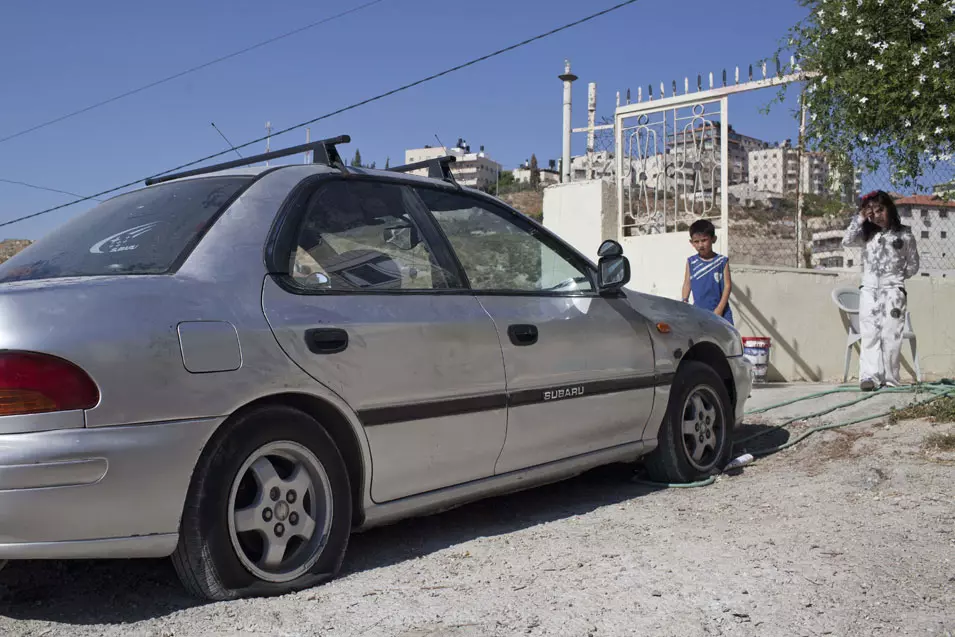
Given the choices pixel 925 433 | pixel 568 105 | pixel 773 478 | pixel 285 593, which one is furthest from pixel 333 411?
pixel 568 105

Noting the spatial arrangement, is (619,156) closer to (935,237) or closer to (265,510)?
(935,237)

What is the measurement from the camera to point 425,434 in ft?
12.2

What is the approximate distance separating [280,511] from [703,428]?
294 centimetres

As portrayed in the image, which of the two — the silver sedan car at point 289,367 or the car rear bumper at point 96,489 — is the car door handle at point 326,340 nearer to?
the silver sedan car at point 289,367

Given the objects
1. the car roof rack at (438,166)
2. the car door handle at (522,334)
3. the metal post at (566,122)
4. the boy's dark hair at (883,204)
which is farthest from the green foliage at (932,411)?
the metal post at (566,122)

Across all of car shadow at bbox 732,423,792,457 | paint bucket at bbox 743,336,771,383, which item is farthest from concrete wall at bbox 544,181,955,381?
car shadow at bbox 732,423,792,457

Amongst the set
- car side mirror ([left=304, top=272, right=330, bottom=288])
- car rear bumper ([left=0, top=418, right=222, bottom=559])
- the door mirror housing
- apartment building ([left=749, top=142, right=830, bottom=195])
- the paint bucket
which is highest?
apartment building ([left=749, top=142, right=830, bottom=195])

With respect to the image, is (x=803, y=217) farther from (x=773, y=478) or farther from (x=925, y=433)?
(x=773, y=478)

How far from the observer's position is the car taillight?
2689 mm

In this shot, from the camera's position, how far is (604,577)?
11.3ft

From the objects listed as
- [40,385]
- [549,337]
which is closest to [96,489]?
[40,385]

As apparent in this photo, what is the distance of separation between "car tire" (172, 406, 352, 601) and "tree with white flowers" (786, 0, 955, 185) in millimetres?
6269

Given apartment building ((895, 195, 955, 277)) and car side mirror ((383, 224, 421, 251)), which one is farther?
apartment building ((895, 195, 955, 277))

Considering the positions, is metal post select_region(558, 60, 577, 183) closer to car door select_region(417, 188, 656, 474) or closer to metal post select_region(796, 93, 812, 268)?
metal post select_region(796, 93, 812, 268)
